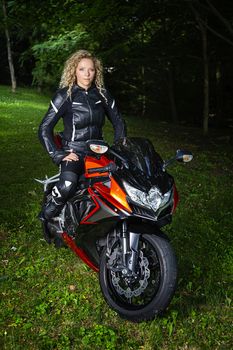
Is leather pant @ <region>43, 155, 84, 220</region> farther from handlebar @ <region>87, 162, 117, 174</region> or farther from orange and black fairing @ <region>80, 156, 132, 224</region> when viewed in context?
handlebar @ <region>87, 162, 117, 174</region>

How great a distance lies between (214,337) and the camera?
3582mm

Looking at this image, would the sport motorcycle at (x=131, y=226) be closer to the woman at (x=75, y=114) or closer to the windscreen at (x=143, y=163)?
the windscreen at (x=143, y=163)

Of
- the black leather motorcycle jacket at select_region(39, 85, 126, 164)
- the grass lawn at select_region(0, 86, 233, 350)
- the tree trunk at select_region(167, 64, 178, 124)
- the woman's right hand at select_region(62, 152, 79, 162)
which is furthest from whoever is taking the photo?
the tree trunk at select_region(167, 64, 178, 124)

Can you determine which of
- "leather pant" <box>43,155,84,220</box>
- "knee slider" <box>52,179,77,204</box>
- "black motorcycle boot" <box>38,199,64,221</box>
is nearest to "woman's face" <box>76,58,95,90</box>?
"leather pant" <box>43,155,84,220</box>

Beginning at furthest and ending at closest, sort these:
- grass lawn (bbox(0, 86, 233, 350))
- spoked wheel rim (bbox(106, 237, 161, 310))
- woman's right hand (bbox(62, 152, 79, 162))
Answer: woman's right hand (bbox(62, 152, 79, 162))
spoked wheel rim (bbox(106, 237, 161, 310))
grass lawn (bbox(0, 86, 233, 350))

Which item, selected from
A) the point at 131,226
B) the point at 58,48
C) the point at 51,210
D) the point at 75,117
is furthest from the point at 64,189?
the point at 58,48

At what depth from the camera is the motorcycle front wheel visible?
3500 millimetres

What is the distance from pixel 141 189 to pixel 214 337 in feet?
4.51

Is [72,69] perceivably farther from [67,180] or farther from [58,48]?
[58,48]

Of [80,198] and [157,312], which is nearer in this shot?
[157,312]

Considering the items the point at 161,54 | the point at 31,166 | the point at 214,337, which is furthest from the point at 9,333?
the point at 161,54

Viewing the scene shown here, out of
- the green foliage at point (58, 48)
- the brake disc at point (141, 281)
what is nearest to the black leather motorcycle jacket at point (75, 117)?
the brake disc at point (141, 281)

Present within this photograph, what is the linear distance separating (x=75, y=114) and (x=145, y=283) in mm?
1864

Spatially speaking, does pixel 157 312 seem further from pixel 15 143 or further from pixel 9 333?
pixel 15 143
